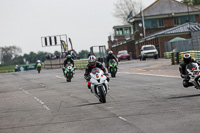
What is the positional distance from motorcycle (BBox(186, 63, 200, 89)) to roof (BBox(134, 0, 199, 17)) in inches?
2692

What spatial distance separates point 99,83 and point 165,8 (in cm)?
7146

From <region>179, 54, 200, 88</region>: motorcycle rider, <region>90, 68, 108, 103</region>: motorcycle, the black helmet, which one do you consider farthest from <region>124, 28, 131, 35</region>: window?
<region>90, 68, 108, 103</region>: motorcycle

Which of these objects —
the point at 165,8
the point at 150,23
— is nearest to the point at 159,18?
the point at 150,23

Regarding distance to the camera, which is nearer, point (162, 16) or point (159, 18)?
point (162, 16)

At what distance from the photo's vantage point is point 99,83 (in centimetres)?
1316

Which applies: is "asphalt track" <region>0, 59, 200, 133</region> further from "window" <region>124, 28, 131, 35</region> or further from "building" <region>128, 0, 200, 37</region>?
"window" <region>124, 28, 131, 35</region>

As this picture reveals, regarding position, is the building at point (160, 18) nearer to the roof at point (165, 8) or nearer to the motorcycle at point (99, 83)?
the roof at point (165, 8)

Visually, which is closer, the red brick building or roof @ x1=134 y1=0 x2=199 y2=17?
the red brick building

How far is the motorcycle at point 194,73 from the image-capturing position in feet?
42.1

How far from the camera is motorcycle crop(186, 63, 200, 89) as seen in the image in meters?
12.8

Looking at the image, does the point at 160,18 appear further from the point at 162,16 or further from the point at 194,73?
the point at 194,73

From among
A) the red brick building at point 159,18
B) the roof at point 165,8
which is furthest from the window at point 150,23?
the roof at point 165,8

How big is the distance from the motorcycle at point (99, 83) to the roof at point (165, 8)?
68429mm

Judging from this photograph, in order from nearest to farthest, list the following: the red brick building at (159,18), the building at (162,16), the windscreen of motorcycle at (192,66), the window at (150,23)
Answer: the windscreen of motorcycle at (192,66) → the red brick building at (159,18) → the window at (150,23) → the building at (162,16)
